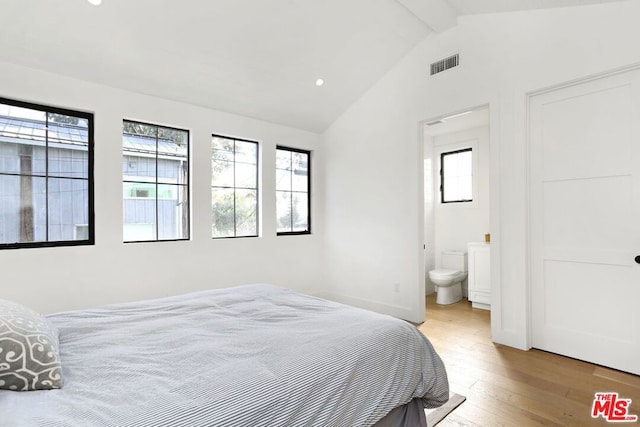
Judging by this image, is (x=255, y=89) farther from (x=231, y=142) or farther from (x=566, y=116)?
(x=566, y=116)

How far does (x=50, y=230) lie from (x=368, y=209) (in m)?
3.35

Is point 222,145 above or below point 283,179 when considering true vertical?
above

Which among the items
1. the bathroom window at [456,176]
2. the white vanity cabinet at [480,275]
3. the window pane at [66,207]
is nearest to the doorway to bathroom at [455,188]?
the bathroom window at [456,176]

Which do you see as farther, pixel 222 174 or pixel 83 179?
pixel 222 174

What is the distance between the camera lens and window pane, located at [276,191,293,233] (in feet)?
15.3

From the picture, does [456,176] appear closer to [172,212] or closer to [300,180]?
[300,180]

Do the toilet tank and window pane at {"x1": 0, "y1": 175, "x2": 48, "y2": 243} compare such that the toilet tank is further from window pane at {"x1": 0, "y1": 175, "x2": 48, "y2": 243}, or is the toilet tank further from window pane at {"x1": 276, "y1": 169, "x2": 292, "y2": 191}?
window pane at {"x1": 0, "y1": 175, "x2": 48, "y2": 243}

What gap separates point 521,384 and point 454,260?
2.78 metres

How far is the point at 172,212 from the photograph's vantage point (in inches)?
146

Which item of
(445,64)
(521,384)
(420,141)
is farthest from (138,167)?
(521,384)

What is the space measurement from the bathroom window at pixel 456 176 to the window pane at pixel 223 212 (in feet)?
10.9

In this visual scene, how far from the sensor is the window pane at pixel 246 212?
13.9 feet

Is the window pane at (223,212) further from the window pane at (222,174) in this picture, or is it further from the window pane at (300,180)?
the window pane at (300,180)

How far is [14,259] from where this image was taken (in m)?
2.74
